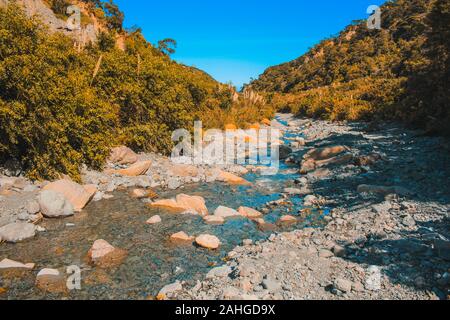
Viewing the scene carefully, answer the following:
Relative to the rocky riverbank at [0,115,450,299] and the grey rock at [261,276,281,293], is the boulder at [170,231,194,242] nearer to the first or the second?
the rocky riverbank at [0,115,450,299]

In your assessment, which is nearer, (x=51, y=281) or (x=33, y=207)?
(x=51, y=281)

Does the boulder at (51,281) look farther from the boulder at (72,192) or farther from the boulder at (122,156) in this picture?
the boulder at (122,156)

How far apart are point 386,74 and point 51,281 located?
143ft

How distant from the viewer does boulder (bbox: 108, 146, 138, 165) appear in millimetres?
14133

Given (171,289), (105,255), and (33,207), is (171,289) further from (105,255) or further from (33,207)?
(33,207)

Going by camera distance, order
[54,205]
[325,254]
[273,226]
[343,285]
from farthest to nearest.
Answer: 1. [273,226]
2. [54,205]
3. [325,254]
4. [343,285]

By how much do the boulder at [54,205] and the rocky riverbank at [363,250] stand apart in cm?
520

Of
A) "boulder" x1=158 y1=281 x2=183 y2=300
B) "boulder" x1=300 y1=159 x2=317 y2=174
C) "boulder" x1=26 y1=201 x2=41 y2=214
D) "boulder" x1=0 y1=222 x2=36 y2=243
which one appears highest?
"boulder" x1=300 y1=159 x2=317 y2=174

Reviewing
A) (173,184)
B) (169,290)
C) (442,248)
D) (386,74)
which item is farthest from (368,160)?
(386,74)

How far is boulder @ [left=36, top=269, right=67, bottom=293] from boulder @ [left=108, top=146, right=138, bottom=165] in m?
8.01

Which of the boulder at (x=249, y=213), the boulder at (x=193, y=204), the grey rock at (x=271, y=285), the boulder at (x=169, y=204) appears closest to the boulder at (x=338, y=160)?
the boulder at (x=249, y=213)

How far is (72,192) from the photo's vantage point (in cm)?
1033

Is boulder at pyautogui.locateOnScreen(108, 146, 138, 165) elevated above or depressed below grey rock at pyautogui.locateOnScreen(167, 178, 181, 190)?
above

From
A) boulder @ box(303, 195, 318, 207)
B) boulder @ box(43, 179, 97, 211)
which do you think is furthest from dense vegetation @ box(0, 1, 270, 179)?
boulder @ box(303, 195, 318, 207)
